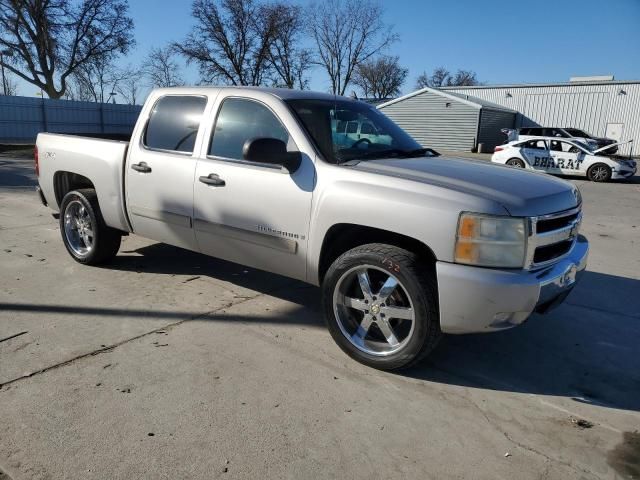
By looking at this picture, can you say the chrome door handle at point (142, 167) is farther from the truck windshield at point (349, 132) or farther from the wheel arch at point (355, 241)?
the wheel arch at point (355, 241)

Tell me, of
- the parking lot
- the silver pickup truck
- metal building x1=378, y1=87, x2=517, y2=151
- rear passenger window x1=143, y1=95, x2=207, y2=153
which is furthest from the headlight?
metal building x1=378, y1=87, x2=517, y2=151

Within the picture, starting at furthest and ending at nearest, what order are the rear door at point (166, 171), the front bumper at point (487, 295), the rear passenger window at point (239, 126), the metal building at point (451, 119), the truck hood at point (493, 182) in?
the metal building at point (451, 119) → the rear door at point (166, 171) → the rear passenger window at point (239, 126) → the truck hood at point (493, 182) → the front bumper at point (487, 295)

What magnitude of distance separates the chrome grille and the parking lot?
846mm

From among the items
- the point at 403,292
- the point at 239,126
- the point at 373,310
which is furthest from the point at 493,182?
the point at 239,126

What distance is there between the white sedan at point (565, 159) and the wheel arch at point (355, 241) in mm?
16514

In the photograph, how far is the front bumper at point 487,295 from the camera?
302 centimetres

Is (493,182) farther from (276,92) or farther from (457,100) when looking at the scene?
(457,100)

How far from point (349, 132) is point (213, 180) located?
1.17m

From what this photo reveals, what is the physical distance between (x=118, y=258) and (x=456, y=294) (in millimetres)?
4265

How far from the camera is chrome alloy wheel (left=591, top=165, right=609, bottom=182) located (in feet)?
58.6

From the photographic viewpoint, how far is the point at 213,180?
13.8ft

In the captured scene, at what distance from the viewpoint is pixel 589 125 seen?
33844 millimetres

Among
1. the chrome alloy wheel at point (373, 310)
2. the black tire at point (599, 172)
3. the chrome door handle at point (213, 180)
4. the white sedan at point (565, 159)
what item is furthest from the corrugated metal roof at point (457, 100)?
the chrome alloy wheel at point (373, 310)

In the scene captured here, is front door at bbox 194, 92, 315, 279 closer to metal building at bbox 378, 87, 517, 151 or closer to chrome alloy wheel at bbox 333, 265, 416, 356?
chrome alloy wheel at bbox 333, 265, 416, 356
